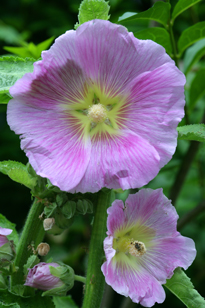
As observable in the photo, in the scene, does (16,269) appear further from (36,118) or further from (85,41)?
(85,41)

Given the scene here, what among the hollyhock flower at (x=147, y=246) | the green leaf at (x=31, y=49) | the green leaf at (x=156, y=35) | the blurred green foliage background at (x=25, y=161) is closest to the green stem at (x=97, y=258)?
the hollyhock flower at (x=147, y=246)

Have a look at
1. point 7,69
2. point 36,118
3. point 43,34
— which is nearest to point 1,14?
point 43,34

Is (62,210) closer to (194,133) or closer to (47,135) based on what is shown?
(47,135)

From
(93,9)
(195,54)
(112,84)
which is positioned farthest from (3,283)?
(195,54)

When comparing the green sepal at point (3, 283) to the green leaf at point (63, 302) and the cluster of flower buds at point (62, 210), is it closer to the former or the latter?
the cluster of flower buds at point (62, 210)

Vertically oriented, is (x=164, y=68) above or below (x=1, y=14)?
below

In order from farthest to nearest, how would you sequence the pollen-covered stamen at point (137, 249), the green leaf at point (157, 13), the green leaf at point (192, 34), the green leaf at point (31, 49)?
1. the green leaf at point (31, 49)
2. the green leaf at point (192, 34)
3. the green leaf at point (157, 13)
4. the pollen-covered stamen at point (137, 249)
